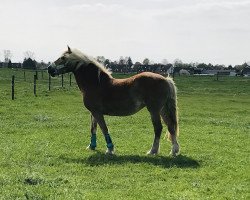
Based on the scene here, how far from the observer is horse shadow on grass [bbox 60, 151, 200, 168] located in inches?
437

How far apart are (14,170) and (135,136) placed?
6855mm

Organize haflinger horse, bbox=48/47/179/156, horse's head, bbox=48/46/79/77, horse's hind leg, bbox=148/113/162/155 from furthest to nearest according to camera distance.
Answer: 1. horse's head, bbox=48/46/79/77
2. horse's hind leg, bbox=148/113/162/155
3. haflinger horse, bbox=48/47/179/156

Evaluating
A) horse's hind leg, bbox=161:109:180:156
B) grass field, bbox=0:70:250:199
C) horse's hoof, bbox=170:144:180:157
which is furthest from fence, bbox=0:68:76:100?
horse's hoof, bbox=170:144:180:157

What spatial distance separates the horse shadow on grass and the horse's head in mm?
2833

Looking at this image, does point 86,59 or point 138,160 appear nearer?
point 138,160

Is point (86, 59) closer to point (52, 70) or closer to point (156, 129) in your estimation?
point (52, 70)

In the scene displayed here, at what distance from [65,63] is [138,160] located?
385 centimetres

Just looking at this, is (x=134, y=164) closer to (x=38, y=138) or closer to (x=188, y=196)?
(x=188, y=196)

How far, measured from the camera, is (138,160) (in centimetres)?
1151

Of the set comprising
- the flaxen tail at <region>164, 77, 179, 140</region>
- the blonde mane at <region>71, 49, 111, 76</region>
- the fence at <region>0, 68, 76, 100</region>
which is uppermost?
the blonde mane at <region>71, 49, 111, 76</region>

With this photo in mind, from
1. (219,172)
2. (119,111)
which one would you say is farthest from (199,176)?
(119,111)

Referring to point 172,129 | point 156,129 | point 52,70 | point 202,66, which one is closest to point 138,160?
point 156,129

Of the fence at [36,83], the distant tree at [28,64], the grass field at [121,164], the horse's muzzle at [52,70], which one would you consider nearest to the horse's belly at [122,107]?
the grass field at [121,164]

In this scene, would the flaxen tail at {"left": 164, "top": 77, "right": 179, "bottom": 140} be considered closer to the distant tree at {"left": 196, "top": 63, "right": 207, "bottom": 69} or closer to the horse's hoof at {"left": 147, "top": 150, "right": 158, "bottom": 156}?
the horse's hoof at {"left": 147, "top": 150, "right": 158, "bottom": 156}
